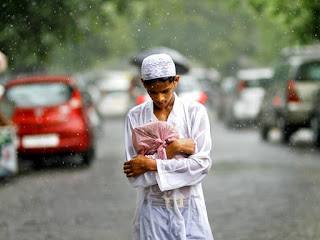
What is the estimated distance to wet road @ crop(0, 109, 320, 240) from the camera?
27.1 feet

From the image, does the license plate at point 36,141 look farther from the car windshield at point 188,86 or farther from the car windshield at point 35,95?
the car windshield at point 188,86

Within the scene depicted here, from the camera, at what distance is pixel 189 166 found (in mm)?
4051

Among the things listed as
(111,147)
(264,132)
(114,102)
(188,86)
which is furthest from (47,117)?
Answer: (114,102)

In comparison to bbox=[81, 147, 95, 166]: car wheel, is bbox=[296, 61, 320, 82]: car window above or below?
above

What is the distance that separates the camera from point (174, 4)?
73.5ft

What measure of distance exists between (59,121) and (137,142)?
10428 mm

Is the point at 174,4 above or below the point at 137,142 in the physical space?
above

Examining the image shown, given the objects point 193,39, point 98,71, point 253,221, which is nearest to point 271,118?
point 253,221

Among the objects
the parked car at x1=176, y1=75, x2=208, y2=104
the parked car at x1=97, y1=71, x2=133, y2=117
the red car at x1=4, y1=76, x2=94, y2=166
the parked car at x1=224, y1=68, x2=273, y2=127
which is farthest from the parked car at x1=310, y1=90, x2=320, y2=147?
the parked car at x1=97, y1=71, x2=133, y2=117

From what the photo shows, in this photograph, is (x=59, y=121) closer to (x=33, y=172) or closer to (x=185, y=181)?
(x=33, y=172)

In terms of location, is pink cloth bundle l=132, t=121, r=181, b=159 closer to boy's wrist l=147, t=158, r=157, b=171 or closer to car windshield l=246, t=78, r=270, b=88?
boy's wrist l=147, t=158, r=157, b=171

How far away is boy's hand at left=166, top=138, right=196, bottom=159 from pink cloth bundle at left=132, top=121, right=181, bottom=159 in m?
0.02

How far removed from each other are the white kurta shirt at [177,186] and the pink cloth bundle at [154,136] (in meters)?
0.08

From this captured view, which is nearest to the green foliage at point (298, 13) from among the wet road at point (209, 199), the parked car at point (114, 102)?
the wet road at point (209, 199)
